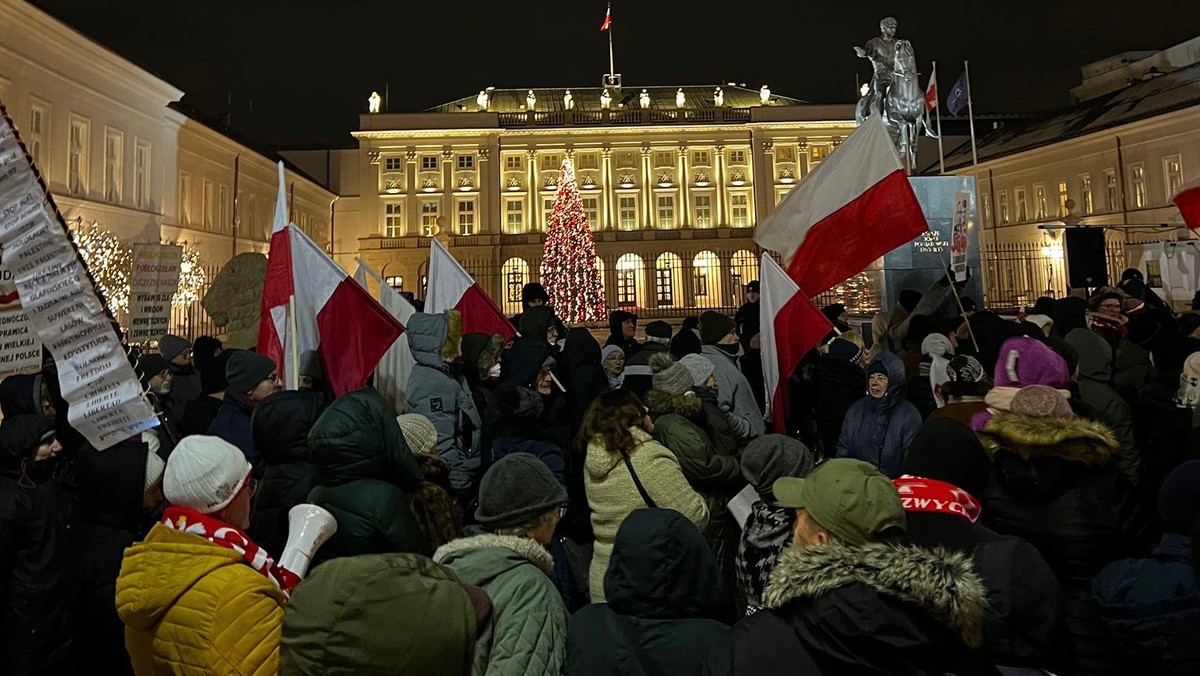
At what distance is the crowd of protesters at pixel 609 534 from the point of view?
6.71 ft

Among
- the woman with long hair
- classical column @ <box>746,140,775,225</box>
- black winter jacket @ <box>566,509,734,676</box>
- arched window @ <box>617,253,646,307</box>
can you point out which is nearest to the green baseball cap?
black winter jacket @ <box>566,509,734,676</box>

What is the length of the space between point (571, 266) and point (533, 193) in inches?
828

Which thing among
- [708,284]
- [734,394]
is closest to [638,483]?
[734,394]

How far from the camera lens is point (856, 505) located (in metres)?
2.32

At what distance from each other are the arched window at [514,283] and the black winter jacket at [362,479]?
37.1 meters

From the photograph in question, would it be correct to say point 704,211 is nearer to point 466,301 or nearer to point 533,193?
point 533,193

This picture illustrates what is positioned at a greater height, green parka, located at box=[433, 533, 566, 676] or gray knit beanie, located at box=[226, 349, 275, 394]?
gray knit beanie, located at box=[226, 349, 275, 394]

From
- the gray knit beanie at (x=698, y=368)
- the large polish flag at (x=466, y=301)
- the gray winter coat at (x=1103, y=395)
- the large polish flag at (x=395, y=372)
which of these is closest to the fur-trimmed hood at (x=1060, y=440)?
the gray winter coat at (x=1103, y=395)

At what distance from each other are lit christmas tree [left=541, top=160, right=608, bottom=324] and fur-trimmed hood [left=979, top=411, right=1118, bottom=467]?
2931 cm

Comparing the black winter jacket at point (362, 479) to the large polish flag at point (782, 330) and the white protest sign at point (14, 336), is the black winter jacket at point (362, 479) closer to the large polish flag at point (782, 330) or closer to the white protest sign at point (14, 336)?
the white protest sign at point (14, 336)

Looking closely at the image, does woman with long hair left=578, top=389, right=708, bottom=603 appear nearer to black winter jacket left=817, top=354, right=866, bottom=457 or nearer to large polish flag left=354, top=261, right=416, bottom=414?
black winter jacket left=817, top=354, right=866, bottom=457

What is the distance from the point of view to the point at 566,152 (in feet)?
180

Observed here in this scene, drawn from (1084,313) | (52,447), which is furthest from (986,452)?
(1084,313)

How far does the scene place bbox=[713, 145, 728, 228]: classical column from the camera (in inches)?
2175
